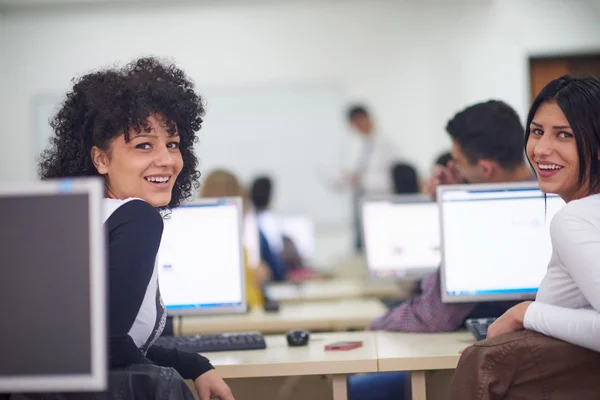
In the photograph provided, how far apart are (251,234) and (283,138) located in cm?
283

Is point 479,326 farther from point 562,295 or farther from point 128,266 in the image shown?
point 128,266

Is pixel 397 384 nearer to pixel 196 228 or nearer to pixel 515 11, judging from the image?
pixel 196 228

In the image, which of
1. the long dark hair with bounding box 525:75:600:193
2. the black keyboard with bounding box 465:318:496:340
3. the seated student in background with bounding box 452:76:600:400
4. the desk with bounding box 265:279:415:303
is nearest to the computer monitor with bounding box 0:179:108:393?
the seated student in background with bounding box 452:76:600:400

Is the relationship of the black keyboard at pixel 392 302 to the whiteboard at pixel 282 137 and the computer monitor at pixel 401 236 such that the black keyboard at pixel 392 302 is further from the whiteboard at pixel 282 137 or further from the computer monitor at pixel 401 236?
the whiteboard at pixel 282 137

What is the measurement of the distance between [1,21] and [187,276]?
19.8ft

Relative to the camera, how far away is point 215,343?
230 cm

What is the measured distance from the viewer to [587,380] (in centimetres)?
149

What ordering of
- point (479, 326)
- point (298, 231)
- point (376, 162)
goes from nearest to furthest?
point (479, 326)
point (298, 231)
point (376, 162)

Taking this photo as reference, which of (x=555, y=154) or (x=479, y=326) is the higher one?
(x=555, y=154)

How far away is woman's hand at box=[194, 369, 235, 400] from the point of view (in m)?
1.73

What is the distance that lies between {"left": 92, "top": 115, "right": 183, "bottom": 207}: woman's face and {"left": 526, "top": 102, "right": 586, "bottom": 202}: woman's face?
2.87ft

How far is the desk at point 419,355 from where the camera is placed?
200cm

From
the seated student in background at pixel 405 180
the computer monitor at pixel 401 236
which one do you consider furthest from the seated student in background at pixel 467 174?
the seated student in background at pixel 405 180

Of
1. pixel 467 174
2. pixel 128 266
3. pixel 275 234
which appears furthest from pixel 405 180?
pixel 128 266
